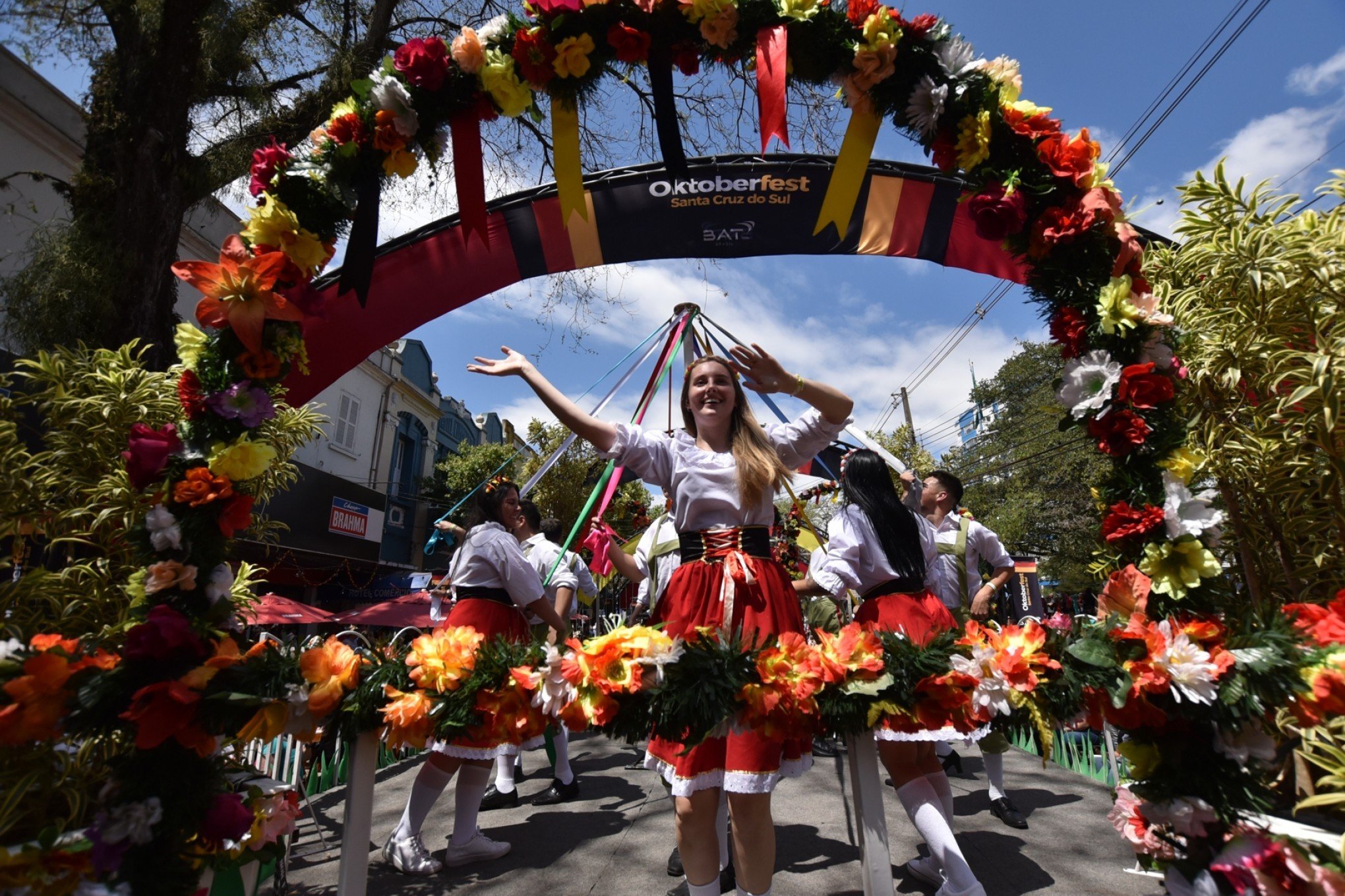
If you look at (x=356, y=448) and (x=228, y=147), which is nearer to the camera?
(x=228, y=147)

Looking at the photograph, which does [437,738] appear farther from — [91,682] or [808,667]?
[808,667]

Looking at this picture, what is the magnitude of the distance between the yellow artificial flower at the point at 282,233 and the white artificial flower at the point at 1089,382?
2.26m

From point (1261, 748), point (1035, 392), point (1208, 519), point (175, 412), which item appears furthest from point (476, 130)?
point (1035, 392)

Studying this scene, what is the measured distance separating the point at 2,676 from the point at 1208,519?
281cm

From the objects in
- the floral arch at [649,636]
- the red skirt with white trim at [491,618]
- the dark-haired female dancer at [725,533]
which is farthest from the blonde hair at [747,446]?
the red skirt with white trim at [491,618]

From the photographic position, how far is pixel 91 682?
1645 millimetres

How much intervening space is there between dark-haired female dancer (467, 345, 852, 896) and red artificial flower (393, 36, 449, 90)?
0.91 meters

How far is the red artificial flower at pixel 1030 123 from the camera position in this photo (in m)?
2.09

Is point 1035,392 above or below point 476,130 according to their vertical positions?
above

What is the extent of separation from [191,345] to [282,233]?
419 millimetres

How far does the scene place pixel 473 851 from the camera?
121 inches

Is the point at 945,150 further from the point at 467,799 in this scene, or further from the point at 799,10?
the point at 467,799

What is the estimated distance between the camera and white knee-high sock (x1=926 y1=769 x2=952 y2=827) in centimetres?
269

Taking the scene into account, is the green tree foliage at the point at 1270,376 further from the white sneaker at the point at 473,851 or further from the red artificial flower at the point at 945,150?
the white sneaker at the point at 473,851
